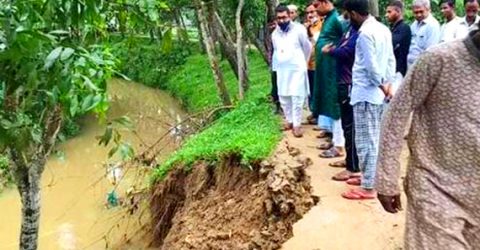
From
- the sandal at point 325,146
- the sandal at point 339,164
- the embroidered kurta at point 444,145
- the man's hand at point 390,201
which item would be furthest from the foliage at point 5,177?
the embroidered kurta at point 444,145

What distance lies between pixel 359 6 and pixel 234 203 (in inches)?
94.4

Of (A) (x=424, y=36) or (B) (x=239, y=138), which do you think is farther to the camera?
(B) (x=239, y=138)

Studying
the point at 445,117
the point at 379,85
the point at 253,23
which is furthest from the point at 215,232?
the point at 253,23

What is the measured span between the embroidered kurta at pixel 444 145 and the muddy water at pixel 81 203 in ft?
14.9

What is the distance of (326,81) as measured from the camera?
6461 millimetres

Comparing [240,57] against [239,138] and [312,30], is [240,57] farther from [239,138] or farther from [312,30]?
[239,138]

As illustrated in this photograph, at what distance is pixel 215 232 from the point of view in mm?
5828

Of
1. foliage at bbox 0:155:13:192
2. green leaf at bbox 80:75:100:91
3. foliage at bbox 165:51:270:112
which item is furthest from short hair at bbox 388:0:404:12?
foliage at bbox 165:51:270:112

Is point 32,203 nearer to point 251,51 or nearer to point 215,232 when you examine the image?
point 215,232

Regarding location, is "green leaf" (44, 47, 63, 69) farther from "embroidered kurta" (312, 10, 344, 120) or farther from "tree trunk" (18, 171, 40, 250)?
"embroidered kurta" (312, 10, 344, 120)

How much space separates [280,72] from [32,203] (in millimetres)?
3040

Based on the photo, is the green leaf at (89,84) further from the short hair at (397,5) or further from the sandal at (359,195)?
the short hair at (397,5)

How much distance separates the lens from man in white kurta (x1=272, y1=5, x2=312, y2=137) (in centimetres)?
682

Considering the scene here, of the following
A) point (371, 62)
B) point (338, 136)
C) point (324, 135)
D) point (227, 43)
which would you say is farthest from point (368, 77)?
point (227, 43)
